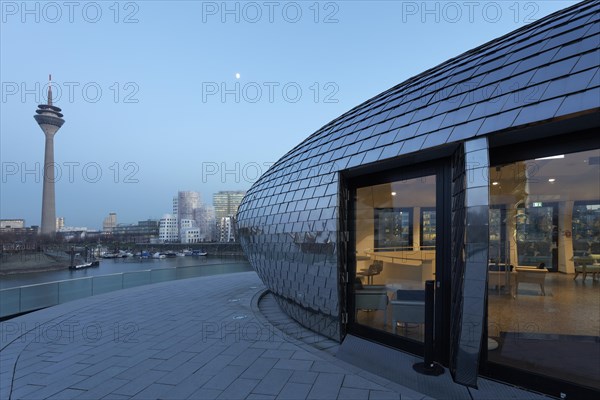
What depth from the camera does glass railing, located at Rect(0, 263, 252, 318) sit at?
403 inches

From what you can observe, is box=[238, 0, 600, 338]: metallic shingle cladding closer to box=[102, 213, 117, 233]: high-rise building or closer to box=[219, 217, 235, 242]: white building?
box=[219, 217, 235, 242]: white building

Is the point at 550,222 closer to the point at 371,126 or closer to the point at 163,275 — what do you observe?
the point at 371,126

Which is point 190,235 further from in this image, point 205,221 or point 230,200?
point 230,200

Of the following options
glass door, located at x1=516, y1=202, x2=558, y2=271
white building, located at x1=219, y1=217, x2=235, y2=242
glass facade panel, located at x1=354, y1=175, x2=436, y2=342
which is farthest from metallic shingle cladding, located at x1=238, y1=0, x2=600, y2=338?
white building, located at x1=219, y1=217, x2=235, y2=242

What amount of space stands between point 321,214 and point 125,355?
4.73 meters

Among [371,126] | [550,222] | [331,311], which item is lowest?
[331,311]

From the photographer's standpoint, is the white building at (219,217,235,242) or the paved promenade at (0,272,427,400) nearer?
the paved promenade at (0,272,427,400)

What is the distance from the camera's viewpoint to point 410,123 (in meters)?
5.69

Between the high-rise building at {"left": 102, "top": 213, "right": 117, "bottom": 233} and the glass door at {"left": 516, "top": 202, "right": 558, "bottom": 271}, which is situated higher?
the glass door at {"left": 516, "top": 202, "right": 558, "bottom": 271}

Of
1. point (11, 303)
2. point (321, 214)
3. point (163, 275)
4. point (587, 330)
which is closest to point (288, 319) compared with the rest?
point (321, 214)

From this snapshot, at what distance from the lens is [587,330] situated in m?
4.82

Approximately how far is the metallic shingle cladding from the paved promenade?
144 centimetres

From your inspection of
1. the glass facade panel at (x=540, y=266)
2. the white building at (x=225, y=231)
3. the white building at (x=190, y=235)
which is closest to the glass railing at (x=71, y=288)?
the glass facade panel at (x=540, y=266)

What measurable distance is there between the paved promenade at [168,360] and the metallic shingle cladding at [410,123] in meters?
1.44
